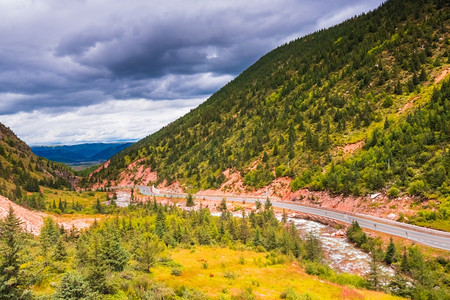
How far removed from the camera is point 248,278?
30281 mm

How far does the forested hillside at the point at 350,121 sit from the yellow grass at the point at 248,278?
119 feet

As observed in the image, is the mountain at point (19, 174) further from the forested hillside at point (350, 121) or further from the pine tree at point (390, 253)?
the pine tree at point (390, 253)

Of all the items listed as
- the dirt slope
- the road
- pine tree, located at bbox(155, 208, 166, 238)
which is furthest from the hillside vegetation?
the dirt slope

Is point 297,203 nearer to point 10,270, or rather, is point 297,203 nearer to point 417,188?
point 417,188

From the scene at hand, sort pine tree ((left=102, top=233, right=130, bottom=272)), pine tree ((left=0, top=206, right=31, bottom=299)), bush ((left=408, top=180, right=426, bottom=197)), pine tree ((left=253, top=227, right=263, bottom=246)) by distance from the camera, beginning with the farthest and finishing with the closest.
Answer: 1. bush ((left=408, top=180, right=426, bottom=197))
2. pine tree ((left=253, top=227, right=263, bottom=246))
3. pine tree ((left=102, top=233, right=130, bottom=272))
4. pine tree ((left=0, top=206, right=31, bottom=299))

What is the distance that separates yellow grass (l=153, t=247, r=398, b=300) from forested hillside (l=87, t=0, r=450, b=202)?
36273 millimetres

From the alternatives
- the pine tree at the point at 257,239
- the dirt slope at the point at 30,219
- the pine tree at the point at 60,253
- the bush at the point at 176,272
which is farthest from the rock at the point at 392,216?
the dirt slope at the point at 30,219

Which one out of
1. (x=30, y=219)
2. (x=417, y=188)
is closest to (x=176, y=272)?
(x=30, y=219)

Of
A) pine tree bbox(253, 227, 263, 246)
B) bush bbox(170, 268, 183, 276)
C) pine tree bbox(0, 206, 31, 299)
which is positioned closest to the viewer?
pine tree bbox(0, 206, 31, 299)

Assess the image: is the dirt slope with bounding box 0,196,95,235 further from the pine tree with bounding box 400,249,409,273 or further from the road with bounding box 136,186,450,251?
the pine tree with bounding box 400,249,409,273

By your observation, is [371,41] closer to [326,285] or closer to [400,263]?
[400,263]

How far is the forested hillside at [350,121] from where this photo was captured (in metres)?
63.0

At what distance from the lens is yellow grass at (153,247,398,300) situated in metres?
25.4

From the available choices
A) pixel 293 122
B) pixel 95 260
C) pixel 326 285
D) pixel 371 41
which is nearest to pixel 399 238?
pixel 326 285
